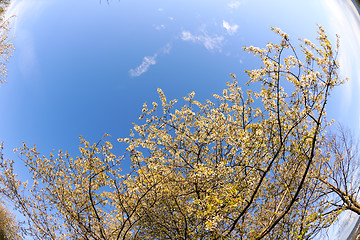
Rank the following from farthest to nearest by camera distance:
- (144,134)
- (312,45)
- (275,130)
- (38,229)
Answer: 1. (144,134)
2. (38,229)
3. (275,130)
4. (312,45)

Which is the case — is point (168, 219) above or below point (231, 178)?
below

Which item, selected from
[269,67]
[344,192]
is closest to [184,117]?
[269,67]

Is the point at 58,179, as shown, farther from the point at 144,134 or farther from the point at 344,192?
the point at 344,192

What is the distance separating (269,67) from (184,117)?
13.7ft

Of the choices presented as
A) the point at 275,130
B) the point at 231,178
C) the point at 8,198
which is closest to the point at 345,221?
the point at 275,130

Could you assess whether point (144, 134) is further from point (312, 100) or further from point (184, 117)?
point (312, 100)

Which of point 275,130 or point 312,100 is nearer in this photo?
point 312,100

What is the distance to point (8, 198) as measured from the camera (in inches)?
266

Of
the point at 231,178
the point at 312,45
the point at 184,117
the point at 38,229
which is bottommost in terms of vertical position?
the point at 38,229

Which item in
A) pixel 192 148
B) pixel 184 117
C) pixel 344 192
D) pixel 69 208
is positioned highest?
pixel 344 192

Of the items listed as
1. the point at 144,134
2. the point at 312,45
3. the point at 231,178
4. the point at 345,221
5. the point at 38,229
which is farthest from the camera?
the point at 345,221

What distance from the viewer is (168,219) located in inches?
274

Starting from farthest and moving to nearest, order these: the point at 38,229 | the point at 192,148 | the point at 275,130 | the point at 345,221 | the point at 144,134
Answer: the point at 345,221 < the point at 192,148 < the point at 144,134 < the point at 38,229 < the point at 275,130

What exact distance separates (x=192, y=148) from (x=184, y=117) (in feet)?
4.70
